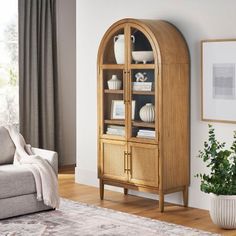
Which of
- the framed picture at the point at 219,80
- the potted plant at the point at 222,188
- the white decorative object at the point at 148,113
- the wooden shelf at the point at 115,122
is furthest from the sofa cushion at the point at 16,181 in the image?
the framed picture at the point at 219,80

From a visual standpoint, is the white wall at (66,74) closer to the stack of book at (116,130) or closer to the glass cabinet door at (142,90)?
the stack of book at (116,130)

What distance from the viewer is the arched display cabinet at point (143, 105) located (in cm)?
577

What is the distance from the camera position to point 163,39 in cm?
579

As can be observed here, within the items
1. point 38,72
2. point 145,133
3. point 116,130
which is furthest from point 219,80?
point 38,72

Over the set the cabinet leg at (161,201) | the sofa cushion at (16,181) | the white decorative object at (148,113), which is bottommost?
the cabinet leg at (161,201)

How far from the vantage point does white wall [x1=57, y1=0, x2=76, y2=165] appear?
27.5 feet

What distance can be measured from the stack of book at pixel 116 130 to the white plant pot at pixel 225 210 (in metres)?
1.36

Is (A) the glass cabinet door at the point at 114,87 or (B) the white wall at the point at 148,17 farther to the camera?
(A) the glass cabinet door at the point at 114,87

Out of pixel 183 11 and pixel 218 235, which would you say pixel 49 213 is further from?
pixel 183 11

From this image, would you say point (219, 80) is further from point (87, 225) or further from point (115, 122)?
point (87, 225)

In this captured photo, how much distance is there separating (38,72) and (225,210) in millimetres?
3817

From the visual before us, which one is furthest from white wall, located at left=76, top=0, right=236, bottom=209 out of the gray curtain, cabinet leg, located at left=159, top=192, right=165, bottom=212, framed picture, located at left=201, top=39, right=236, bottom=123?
the gray curtain

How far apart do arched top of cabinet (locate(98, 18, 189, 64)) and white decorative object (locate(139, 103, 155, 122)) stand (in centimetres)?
47

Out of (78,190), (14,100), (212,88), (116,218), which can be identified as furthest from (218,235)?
(14,100)
